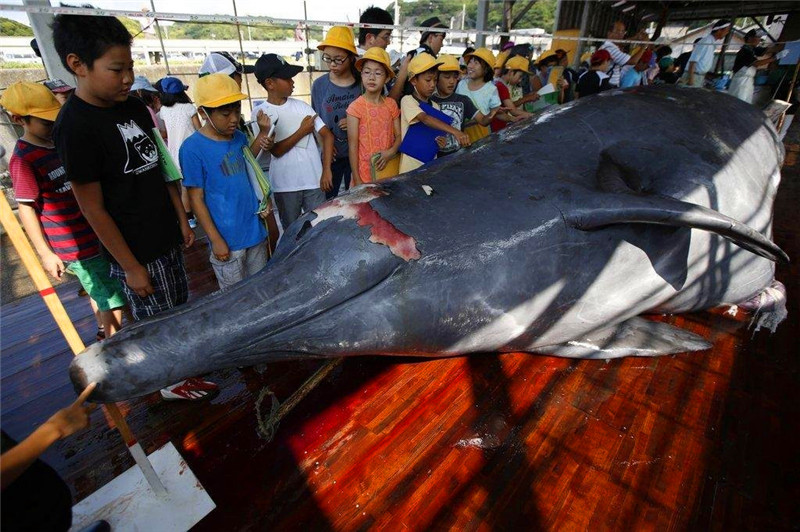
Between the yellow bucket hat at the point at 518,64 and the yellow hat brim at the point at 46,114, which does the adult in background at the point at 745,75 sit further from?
the yellow hat brim at the point at 46,114

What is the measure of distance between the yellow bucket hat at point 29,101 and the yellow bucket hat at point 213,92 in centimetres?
87

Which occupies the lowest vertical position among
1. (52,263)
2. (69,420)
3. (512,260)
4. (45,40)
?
(52,263)

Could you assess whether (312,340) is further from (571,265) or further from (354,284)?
(571,265)

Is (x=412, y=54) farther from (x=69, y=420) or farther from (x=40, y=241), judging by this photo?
(x=69, y=420)

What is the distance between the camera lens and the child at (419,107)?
415 centimetres

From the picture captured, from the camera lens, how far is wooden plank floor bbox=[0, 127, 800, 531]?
2.25 metres

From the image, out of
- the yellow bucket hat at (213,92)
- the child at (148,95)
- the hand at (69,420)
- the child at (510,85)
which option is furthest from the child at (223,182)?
the child at (510,85)

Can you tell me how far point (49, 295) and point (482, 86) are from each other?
540cm

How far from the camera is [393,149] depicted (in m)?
4.36

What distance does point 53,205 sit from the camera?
2912 mm

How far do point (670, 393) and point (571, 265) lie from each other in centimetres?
119

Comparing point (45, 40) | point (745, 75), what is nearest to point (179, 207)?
point (45, 40)

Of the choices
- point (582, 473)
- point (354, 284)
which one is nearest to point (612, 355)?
point (582, 473)

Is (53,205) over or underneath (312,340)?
over
